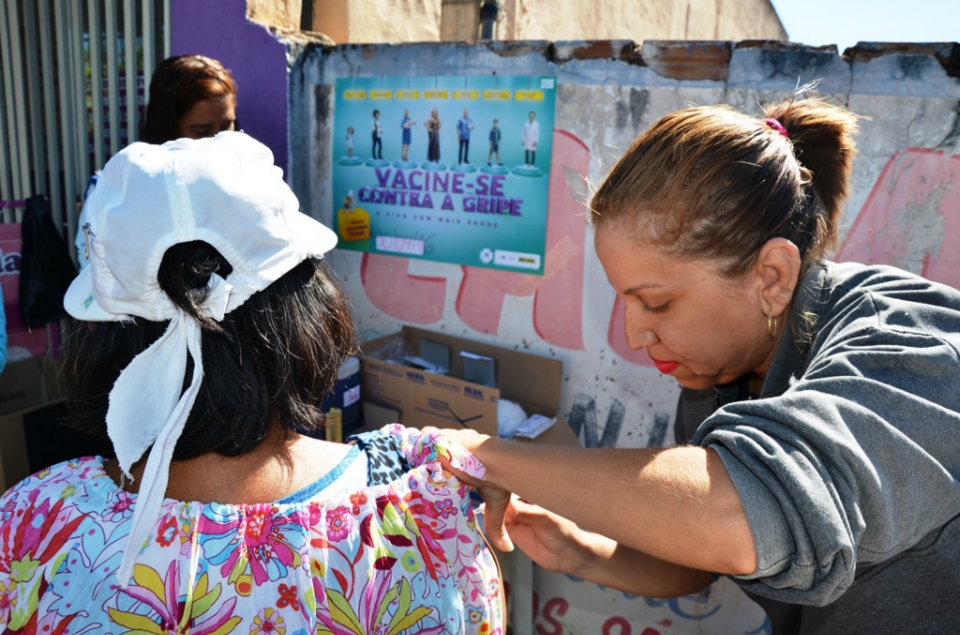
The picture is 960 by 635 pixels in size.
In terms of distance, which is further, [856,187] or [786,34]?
[786,34]

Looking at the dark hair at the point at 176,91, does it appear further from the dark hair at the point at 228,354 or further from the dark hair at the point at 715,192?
the dark hair at the point at 715,192

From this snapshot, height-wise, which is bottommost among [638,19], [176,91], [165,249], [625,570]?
[625,570]

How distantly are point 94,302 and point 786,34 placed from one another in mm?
16914

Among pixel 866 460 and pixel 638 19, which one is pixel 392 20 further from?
pixel 638 19

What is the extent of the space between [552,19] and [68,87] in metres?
4.96

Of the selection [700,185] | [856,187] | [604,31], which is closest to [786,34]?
[604,31]

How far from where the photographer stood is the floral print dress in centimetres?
97

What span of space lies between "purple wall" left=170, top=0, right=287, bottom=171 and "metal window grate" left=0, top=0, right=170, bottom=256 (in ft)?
0.72

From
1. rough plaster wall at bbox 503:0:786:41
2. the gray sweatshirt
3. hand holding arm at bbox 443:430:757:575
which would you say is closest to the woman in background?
hand holding arm at bbox 443:430:757:575

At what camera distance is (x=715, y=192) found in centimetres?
115

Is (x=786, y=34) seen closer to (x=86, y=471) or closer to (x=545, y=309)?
(x=545, y=309)

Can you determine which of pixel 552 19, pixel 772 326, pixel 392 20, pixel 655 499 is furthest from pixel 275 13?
pixel 552 19

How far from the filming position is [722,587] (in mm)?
2480

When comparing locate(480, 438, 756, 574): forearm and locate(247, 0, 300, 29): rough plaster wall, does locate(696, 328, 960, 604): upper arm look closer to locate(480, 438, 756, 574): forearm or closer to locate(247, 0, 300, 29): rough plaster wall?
locate(480, 438, 756, 574): forearm
